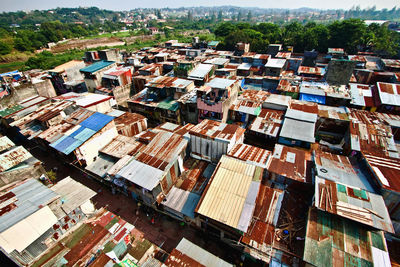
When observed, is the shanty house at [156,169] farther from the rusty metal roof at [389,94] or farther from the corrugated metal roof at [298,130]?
the rusty metal roof at [389,94]

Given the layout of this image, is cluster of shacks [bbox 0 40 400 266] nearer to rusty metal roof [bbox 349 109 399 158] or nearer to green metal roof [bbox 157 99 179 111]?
rusty metal roof [bbox 349 109 399 158]

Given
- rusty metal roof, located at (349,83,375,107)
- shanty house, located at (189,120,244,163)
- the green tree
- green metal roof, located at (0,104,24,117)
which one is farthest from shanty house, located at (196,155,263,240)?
the green tree

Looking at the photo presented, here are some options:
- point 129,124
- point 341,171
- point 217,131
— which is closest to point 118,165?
point 129,124

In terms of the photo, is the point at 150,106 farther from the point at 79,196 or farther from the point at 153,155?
the point at 79,196

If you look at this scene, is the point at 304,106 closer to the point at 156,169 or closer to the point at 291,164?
the point at 291,164

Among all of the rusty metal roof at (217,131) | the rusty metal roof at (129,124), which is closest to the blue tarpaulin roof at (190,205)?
Result: the rusty metal roof at (217,131)

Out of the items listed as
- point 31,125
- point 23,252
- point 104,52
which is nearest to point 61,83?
point 104,52
